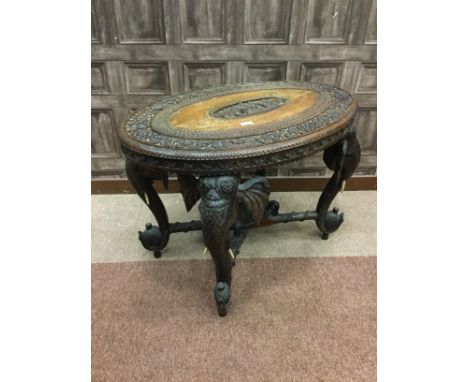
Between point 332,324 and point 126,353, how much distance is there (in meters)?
0.75

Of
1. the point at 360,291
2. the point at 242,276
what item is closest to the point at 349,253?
the point at 360,291

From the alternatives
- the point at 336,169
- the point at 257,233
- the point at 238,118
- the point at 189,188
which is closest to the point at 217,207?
the point at 189,188

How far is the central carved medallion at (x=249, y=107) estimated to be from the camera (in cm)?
124

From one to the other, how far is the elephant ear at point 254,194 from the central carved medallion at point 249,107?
0.83 ft

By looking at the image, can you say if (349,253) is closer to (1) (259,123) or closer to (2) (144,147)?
(1) (259,123)

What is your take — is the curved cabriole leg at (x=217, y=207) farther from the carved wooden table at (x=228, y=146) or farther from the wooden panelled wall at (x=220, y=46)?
the wooden panelled wall at (x=220, y=46)

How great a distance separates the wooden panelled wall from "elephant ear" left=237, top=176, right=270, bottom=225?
2.52ft

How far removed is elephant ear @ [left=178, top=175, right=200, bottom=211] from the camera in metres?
1.20

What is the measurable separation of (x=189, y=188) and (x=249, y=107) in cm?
39

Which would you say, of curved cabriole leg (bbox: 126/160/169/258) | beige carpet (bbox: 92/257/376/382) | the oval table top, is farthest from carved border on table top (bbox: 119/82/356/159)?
beige carpet (bbox: 92/257/376/382)

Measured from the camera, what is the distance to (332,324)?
1.25 m

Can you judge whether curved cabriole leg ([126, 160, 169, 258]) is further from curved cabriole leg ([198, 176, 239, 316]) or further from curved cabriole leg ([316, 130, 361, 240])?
curved cabriole leg ([316, 130, 361, 240])

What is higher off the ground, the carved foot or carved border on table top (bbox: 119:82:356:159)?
carved border on table top (bbox: 119:82:356:159)

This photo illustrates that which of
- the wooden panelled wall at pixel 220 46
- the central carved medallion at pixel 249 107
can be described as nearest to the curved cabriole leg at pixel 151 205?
the central carved medallion at pixel 249 107
